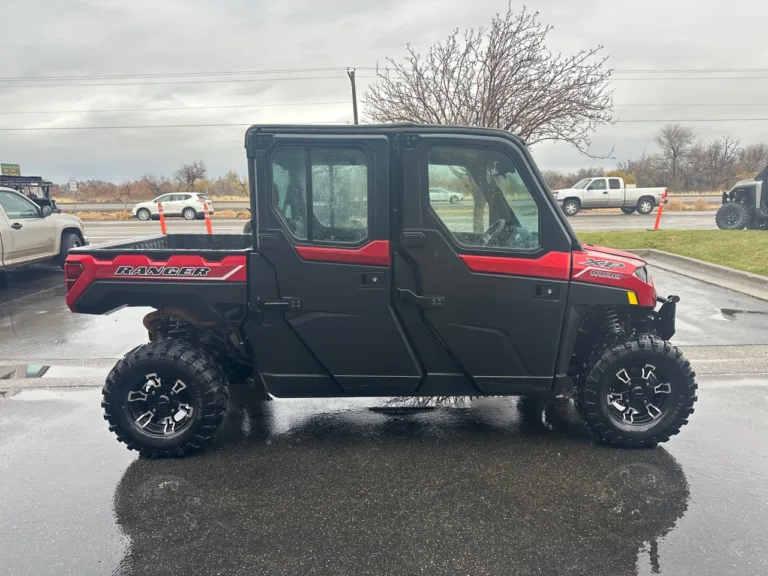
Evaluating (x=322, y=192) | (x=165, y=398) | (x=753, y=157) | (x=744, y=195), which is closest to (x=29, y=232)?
(x=165, y=398)

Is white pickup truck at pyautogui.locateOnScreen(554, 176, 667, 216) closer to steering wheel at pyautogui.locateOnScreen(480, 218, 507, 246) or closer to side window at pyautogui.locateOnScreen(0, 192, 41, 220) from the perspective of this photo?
side window at pyautogui.locateOnScreen(0, 192, 41, 220)

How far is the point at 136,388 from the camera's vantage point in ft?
12.0

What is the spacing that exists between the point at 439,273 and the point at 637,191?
28320 mm

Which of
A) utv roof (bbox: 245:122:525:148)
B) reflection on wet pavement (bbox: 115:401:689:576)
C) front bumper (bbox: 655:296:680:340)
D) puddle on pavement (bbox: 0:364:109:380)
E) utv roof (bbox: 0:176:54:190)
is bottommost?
reflection on wet pavement (bbox: 115:401:689:576)

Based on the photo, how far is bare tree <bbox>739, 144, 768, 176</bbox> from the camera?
55219 millimetres

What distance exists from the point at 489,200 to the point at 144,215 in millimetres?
30173

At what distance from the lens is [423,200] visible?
134 inches

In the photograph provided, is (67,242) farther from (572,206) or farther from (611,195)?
(611,195)

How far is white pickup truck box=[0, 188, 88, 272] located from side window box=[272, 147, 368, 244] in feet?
25.1

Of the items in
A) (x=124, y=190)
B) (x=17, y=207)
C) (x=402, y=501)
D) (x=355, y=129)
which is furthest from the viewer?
(x=124, y=190)

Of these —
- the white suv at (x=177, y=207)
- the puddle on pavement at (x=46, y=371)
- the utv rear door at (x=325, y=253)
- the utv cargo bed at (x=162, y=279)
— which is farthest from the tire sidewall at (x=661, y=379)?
the white suv at (x=177, y=207)

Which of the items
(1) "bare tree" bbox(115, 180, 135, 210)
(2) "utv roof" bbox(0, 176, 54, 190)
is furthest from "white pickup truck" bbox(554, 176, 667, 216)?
(1) "bare tree" bbox(115, 180, 135, 210)

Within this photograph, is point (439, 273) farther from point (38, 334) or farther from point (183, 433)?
point (38, 334)

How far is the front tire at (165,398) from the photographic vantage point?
141 inches
